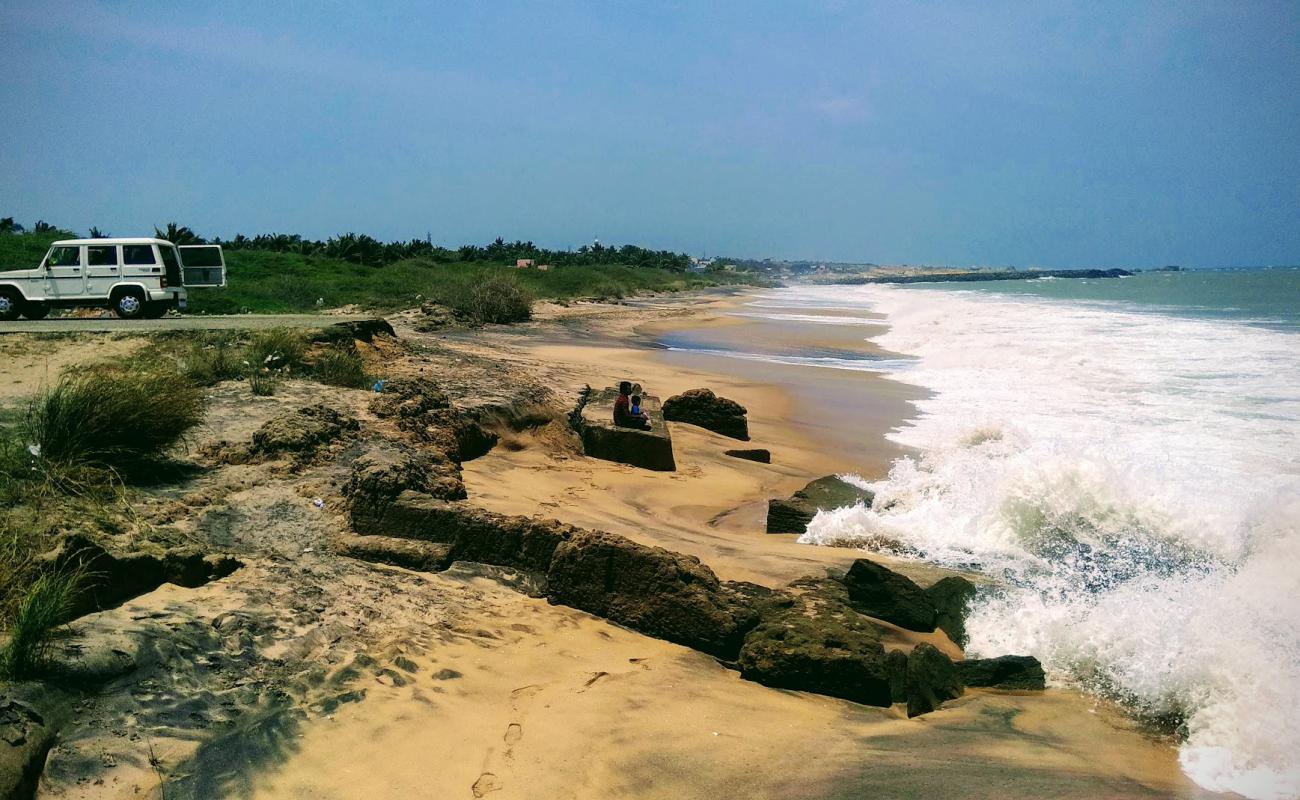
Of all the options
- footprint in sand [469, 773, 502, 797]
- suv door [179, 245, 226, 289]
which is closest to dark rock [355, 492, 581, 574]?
footprint in sand [469, 773, 502, 797]

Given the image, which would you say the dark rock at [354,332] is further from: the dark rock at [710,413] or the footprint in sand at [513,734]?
the footprint in sand at [513,734]

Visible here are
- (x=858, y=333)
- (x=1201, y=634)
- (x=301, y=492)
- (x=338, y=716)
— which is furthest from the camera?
(x=858, y=333)

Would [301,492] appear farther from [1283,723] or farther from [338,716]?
[1283,723]

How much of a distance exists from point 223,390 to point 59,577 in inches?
220

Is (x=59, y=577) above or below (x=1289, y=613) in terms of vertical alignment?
above

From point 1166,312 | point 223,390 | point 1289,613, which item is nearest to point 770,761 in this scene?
point 1289,613

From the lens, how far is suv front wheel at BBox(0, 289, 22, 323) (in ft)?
51.7

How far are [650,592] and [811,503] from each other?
3305 millimetres

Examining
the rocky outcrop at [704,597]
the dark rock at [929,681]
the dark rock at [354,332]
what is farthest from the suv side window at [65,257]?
the dark rock at [929,681]

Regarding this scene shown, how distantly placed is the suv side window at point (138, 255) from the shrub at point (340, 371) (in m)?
8.19

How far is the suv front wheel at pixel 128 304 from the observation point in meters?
16.6

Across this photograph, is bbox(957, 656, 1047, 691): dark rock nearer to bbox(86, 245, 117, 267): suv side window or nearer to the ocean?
the ocean

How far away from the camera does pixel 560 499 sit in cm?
780

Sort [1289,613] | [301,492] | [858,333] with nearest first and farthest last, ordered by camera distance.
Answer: [1289,613]
[301,492]
[858,333]
